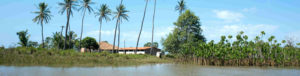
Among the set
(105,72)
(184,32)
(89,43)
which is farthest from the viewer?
(89,43)

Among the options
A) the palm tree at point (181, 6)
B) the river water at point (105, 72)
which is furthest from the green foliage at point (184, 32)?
the river water at point (105, 72)

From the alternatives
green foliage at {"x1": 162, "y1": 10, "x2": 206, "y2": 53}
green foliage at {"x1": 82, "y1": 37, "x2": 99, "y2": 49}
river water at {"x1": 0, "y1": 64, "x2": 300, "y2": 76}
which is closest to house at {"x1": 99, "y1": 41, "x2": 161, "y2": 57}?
green foliage at {"x1": 82, "y1": 37, "x2": 99, "y2": 49}

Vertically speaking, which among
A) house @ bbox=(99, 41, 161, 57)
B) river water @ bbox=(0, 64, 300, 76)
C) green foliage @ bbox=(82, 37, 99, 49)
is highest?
green foliage @ bbox=(82, 37, 99, 49)

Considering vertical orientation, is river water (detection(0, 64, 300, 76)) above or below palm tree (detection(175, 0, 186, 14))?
below

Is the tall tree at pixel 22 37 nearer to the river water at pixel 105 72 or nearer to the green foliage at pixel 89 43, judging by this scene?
the green foliage at pixel 89 43

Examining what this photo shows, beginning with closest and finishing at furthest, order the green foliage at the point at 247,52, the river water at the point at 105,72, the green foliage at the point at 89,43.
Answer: the river water at the point at 105,72 → the green foliage at the point at 247,52 → the green foliage at the point at 89,43

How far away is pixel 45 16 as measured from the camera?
134ft

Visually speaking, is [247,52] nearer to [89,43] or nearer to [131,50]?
[131,50]

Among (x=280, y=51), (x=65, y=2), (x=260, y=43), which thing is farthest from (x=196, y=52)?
(x=65, y=2)

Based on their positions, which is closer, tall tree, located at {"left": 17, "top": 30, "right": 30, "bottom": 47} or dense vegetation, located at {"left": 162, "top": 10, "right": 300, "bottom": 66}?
dense vegetation, located at {"left": 162, "top": 10, "right": 300, "bottom": 66}

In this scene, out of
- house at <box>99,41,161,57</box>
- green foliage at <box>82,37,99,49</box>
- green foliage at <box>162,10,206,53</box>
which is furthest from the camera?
green foliage at <box>82,37,99,49</box>

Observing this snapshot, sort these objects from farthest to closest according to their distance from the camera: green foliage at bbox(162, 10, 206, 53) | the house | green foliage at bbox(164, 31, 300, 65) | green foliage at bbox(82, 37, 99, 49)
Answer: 1. green foliage at bbox(82, 37, 99, 49)
2. the house
3. green foliage at bbox(162, 10, 206, 53)
4. green foliage at bbox(164, 31, 300, 65)

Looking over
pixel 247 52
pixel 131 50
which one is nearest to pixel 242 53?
pixel 247 52

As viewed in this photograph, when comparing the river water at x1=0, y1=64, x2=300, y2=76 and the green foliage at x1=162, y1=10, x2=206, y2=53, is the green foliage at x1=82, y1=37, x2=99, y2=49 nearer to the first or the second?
the green foliage at x1=162, y1=10, x2=206, y2=53
